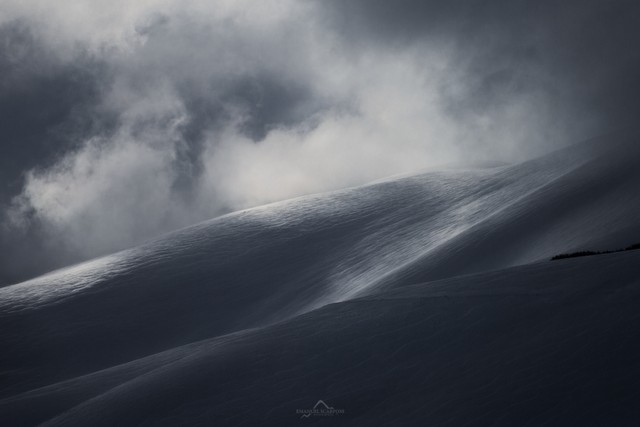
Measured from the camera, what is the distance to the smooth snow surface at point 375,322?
29.0 ft

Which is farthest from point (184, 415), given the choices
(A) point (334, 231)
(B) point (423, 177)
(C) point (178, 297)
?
(B) point (423, 177)

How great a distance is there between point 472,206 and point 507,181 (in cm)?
711

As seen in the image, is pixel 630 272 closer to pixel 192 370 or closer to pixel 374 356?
pixel 374 356

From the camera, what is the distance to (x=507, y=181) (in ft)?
148

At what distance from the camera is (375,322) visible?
13.2 metres

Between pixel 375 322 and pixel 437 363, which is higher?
pixel 375 322

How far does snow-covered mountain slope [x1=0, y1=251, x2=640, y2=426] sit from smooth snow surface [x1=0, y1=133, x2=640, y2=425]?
42mm

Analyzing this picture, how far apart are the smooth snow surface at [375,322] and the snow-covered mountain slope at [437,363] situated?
42mm

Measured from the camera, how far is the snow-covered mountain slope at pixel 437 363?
7934mm

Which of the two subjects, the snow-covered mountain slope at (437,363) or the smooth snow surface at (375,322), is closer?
the snow-covered mountain slope at (437,363)

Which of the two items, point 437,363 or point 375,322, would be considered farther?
point 375,322

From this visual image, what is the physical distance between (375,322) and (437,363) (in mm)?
3286

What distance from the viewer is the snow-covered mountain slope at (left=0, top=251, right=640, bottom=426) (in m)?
7.93

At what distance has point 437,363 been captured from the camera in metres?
10.1
